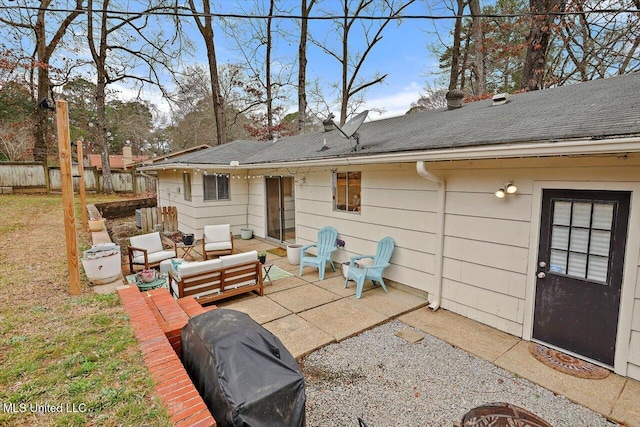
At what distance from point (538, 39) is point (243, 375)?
1052 cm

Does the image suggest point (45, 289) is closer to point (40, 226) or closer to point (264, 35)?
point (40, 226)

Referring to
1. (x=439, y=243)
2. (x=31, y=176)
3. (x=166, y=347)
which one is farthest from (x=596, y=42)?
(x=31, y=176)

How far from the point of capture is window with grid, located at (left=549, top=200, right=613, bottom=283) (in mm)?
3209

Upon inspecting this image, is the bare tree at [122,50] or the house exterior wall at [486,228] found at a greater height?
the bare tree at [122,50]

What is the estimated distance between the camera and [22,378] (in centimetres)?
208

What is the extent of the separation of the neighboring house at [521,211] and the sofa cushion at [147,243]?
3.54m

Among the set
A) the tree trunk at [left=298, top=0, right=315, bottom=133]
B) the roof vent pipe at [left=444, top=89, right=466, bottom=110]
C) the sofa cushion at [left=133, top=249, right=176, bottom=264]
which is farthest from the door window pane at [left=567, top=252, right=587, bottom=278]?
the tree trunk at [left=298, top=0, right=315, bottom=133]

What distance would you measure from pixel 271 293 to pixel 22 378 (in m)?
3.48

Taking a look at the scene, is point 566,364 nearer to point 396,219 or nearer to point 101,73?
point 396,219

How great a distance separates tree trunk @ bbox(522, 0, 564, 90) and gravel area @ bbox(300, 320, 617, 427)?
8.50 m

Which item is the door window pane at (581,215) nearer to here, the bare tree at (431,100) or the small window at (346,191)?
the small window at (346,191)

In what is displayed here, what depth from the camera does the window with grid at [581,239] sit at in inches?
126

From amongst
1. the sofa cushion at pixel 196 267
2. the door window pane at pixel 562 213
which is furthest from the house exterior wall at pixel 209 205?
the door window pane at pixel 562 213

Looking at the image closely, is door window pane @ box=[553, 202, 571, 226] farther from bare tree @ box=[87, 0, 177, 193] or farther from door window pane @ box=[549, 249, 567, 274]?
bare tree @ box=[87, 0, 177, 193]
